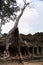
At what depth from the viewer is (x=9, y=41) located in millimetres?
12375

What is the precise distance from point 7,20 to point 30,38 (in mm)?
4205

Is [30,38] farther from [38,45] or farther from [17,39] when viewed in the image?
Result: [17,39]

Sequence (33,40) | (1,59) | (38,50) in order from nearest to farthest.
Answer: (1,59) → (33,40) → (38,50)

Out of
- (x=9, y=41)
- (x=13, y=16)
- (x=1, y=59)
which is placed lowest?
(x=1, y=59)

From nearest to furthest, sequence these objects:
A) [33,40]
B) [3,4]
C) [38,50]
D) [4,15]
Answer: [3,4]
[4,15]
[33,40]
[38,50]

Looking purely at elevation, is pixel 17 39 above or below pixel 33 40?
below

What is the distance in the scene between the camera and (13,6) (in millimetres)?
22156

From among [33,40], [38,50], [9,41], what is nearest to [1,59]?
[9,41]

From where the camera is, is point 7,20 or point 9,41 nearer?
point 9,41

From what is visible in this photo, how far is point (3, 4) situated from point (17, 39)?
29.1ft

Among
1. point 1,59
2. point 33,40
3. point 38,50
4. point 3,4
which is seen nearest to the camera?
point 1,59

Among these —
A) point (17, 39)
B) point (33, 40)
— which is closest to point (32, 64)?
point (33, 40)

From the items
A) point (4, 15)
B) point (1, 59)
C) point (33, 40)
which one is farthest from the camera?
point (33, 40)

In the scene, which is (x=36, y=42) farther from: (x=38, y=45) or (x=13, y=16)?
(x=13, y=16)
